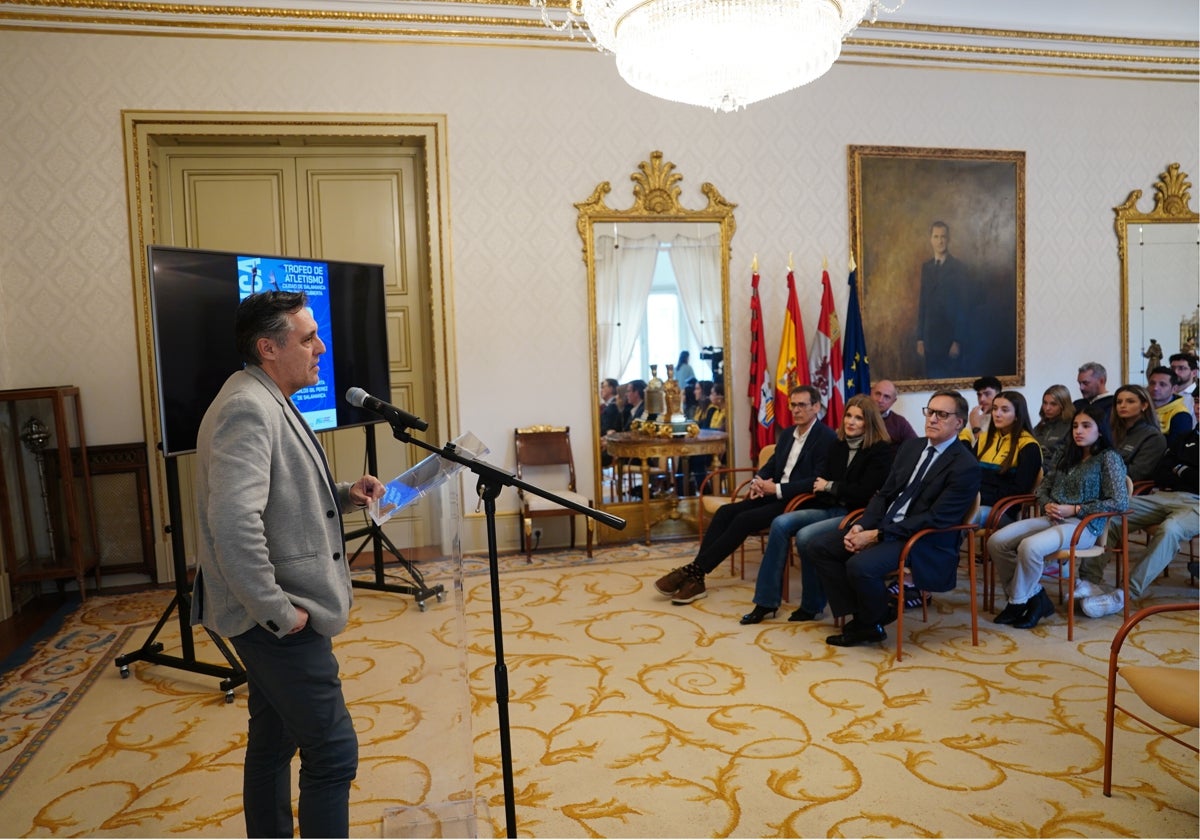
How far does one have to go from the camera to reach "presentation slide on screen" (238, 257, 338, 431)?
4.78 m

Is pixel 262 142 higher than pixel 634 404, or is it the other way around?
pixel 262 142

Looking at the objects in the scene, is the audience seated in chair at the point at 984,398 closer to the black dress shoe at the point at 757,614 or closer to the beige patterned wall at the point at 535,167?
the beige patterned wall at the point at 535,167

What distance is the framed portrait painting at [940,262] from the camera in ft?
24.0

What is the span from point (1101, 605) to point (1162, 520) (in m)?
0.73

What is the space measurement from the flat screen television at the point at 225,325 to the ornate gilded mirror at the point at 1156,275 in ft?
21.8

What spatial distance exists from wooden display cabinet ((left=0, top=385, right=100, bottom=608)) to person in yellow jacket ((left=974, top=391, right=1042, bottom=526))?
5.51m

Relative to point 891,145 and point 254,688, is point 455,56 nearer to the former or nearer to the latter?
point 891,145

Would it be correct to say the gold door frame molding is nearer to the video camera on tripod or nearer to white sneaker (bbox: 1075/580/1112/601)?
the video camera on tripod

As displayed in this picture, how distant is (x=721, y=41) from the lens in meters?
3.90

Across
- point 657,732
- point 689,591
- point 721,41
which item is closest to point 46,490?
point 689,591

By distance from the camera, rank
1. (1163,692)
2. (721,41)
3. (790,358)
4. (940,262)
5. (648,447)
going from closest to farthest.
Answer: (1163,692) → (721,41) → (648,447) → (790,358) → (940,262)

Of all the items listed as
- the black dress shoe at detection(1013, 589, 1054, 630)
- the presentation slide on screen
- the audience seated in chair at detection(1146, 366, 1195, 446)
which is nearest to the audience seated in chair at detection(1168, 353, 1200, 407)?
the audience seated in chair at detection(1146, 366, 1195, 446)

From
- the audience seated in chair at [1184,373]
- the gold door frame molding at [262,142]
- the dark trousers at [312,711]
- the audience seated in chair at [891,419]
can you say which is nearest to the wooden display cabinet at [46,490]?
the gold door frame molding at [262,142]

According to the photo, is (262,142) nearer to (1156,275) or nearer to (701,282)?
(701,282)
